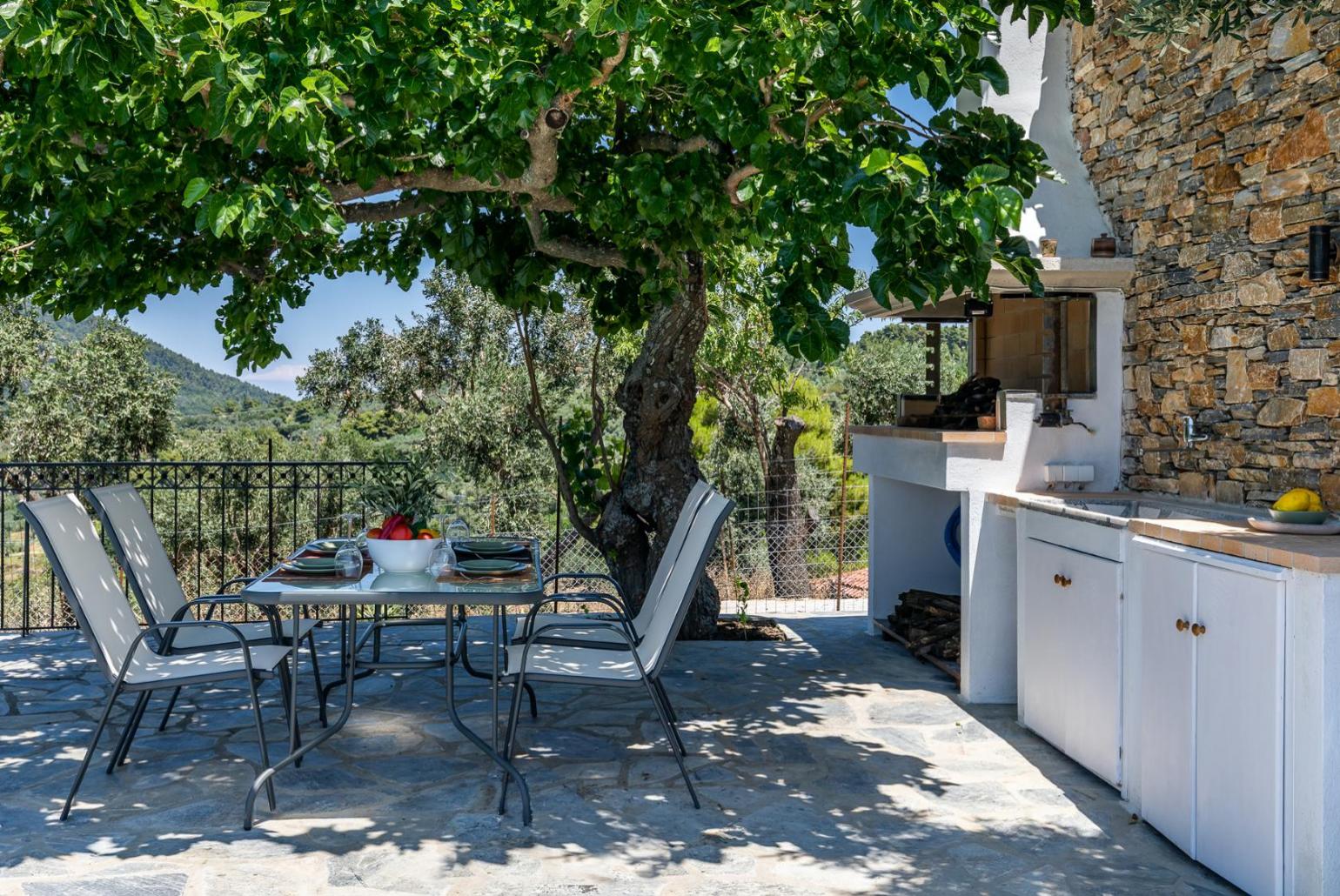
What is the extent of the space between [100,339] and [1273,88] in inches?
553

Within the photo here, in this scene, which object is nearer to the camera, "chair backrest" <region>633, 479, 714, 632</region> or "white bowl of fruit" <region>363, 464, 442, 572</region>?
"white bowl of fruit" <region>363, 464, 442, 572</region>

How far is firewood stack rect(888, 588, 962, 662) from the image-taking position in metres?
5.78

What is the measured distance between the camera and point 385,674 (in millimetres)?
5613

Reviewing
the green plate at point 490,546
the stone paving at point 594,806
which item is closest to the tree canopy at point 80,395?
the stone paving at point 594,806

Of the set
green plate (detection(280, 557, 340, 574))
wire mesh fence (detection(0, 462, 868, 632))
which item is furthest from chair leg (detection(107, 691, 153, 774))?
wire mesh fence (detection(0, 462, 868, 632))

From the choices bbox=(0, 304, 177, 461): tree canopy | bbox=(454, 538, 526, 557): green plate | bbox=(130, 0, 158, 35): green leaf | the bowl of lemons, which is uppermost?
bbox=(130, 0, 158, 35): green leaf

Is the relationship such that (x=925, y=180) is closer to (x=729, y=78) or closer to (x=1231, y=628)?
(x=729, y=78)

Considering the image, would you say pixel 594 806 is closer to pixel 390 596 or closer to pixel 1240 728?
pixel 390 596

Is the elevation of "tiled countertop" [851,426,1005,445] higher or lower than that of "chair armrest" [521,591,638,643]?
higher

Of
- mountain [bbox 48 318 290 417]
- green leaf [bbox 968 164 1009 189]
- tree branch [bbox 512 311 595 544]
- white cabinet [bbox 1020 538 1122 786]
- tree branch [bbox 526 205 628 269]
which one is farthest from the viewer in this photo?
mountain [bbox 48 318 290 417]

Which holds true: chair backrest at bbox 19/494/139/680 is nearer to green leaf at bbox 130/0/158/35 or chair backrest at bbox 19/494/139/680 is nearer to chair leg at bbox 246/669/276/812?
chair leg at bbox 246/669/276/812

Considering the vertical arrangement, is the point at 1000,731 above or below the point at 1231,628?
below

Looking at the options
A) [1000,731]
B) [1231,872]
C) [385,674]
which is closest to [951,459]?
[1000,731]

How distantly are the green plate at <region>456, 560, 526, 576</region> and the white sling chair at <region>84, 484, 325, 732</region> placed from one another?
0.76m
